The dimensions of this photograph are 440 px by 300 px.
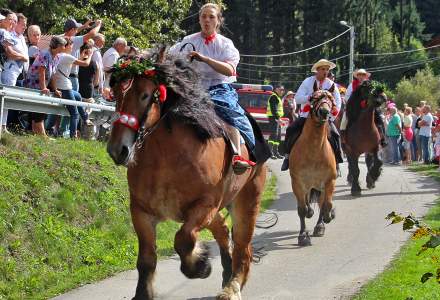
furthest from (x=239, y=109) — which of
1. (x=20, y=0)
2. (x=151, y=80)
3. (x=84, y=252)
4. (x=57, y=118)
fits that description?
(x=20, y=0)

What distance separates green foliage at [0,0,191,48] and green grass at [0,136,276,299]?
28.1ft

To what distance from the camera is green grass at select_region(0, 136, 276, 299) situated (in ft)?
28.7

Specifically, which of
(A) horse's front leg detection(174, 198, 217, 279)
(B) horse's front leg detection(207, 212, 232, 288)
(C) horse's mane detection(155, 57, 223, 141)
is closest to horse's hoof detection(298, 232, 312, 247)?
(B) horse's front leg detection(207, 212, 232, 288)

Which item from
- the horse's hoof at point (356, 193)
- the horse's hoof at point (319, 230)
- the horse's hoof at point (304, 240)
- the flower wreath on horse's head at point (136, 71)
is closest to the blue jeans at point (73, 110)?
the horse's hoof at point (304, 240)

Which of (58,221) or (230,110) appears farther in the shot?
(58,221)

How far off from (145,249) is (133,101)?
4.32 ft

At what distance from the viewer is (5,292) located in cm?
819

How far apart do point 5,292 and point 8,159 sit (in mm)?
2470

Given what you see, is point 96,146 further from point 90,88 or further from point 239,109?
point 239,109

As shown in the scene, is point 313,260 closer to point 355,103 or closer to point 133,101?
point 133,101

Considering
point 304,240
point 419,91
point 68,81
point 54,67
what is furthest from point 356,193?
point 419,91

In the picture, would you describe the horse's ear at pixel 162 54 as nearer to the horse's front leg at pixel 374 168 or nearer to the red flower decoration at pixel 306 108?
the red flower decoration at pixel 306 108

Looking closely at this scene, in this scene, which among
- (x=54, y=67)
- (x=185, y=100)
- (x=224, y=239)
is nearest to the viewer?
(x=185, y=100)

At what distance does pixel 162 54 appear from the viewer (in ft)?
24.3
